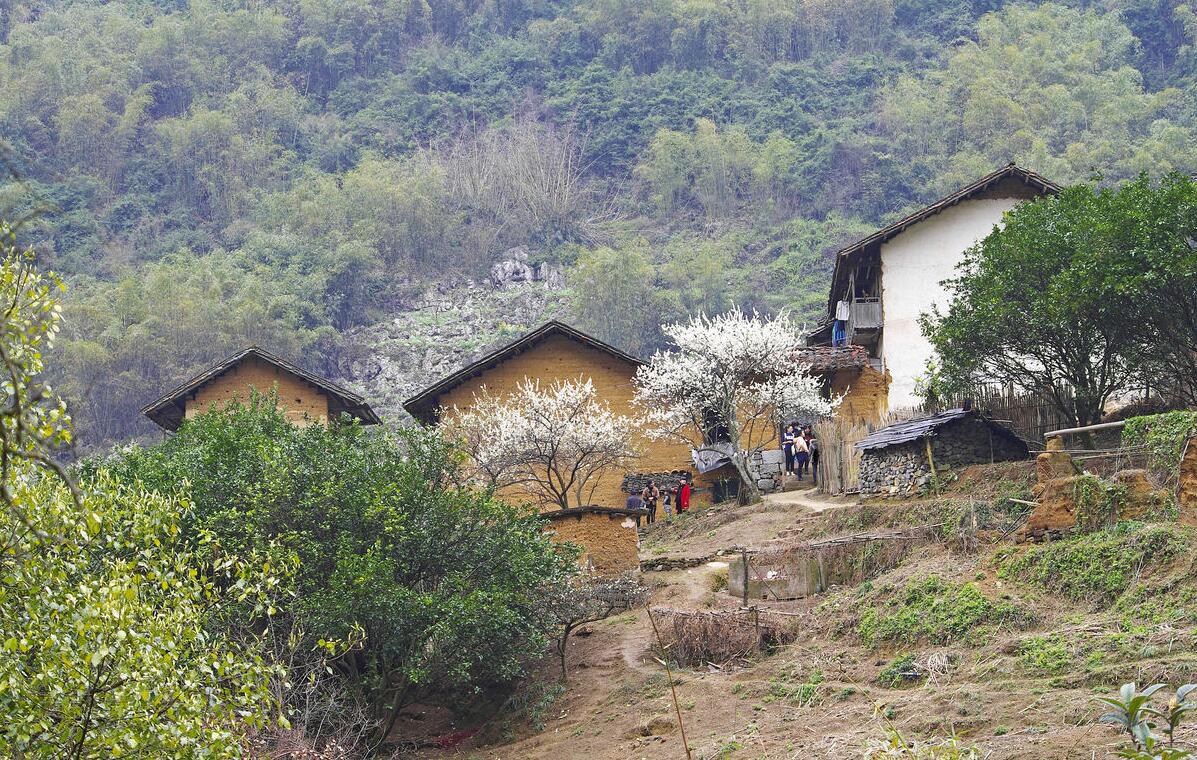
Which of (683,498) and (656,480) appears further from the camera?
(656,480)

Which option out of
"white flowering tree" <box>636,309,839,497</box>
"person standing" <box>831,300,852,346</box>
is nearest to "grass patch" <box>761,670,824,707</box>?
"white flowering tree" <box>636,309,839,497</box>

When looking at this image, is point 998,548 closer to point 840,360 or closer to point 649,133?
point 840,360

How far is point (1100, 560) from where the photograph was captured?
19.2 metres

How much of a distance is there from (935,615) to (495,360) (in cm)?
2634

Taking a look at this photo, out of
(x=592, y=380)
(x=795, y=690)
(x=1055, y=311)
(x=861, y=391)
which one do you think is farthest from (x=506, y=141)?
(x=795, y=690)

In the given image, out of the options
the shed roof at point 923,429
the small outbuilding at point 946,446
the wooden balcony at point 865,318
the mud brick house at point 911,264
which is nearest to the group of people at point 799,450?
the mud brick house at point 911,264

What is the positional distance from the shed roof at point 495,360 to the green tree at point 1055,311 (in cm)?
1660

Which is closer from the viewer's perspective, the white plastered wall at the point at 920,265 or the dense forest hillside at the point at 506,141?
the white plastered wall at the point at 920,265

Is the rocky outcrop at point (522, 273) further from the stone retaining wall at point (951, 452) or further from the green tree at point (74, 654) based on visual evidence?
the green tree at point (74, 654)

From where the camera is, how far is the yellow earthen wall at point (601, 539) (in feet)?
91.9

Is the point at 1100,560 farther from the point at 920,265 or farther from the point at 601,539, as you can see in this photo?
the point at 920,265

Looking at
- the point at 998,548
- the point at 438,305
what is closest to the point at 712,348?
the point at 998,548

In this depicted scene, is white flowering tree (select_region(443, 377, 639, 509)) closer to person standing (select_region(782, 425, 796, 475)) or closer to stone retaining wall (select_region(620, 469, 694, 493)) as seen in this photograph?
stone retaining wall (select_region(620, 469, 694, 493))

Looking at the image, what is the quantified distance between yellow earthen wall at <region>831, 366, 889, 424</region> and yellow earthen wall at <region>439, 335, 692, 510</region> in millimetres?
5339
